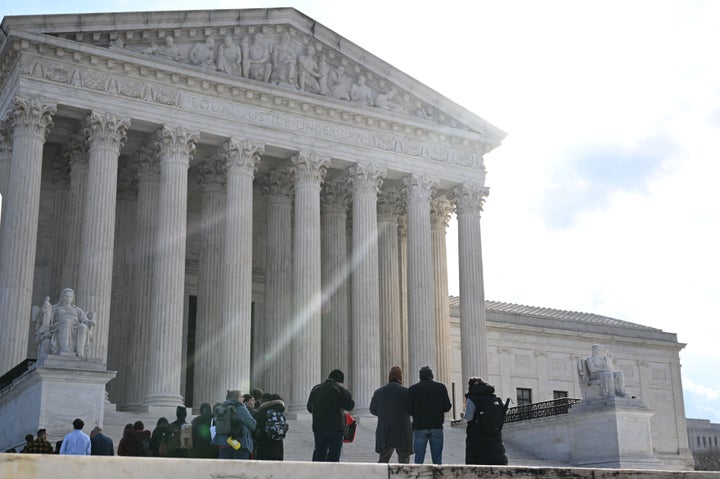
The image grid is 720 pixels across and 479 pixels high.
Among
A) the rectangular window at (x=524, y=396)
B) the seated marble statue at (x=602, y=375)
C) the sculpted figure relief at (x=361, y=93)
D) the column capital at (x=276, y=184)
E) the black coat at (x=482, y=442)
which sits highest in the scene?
the sculpted figure relief at (x=361, y=93)

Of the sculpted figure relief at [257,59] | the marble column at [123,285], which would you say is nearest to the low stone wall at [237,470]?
the marble column at [123,285]

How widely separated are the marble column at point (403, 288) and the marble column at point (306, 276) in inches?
220

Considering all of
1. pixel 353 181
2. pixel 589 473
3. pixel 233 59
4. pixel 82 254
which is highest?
pixel 233 59

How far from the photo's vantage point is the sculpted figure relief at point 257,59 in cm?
3438

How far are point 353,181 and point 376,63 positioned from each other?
16.7 feet

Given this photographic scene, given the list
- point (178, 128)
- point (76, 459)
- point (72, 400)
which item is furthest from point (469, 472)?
point (178, 128)

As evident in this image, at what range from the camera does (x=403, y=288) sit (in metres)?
40.2

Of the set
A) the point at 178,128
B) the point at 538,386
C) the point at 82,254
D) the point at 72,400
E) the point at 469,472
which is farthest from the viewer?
the point at 538,386

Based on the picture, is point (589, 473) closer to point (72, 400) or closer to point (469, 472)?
point (469, 472)

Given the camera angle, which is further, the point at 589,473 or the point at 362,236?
the point at 362,236

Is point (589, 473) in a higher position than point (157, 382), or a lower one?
lower

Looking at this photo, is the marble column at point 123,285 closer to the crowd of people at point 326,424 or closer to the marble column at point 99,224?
the marble column at point 99,224

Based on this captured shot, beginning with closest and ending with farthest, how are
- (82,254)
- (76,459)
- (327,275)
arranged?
(76,459), (82,254), (327,275)

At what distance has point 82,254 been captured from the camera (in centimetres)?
2998
